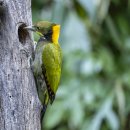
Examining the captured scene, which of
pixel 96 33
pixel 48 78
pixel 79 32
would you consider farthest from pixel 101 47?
pixel 48 78

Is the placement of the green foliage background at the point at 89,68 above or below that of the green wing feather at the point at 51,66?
below

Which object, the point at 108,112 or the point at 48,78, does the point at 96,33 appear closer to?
the point at 108,112

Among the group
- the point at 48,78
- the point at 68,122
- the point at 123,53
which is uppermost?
the point at 48,78

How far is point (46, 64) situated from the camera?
3.85 metres

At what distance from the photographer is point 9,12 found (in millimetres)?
3756

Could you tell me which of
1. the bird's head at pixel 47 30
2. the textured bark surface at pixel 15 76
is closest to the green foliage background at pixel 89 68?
the bird's head at pixel 47 30

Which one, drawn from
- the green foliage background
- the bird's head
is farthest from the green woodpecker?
the green foliage background

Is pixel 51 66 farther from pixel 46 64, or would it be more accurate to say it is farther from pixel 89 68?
pixel 89 68

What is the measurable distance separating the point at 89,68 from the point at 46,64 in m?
2.47

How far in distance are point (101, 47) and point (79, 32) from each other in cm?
64

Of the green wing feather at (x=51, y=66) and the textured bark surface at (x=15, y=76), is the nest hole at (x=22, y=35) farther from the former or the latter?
the green wing feather at (x=51, y=66)

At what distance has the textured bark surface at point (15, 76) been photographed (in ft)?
12.0

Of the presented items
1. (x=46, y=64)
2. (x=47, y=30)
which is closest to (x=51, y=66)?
(x=46, y=64)

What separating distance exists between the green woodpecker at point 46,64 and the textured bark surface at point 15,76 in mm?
48
